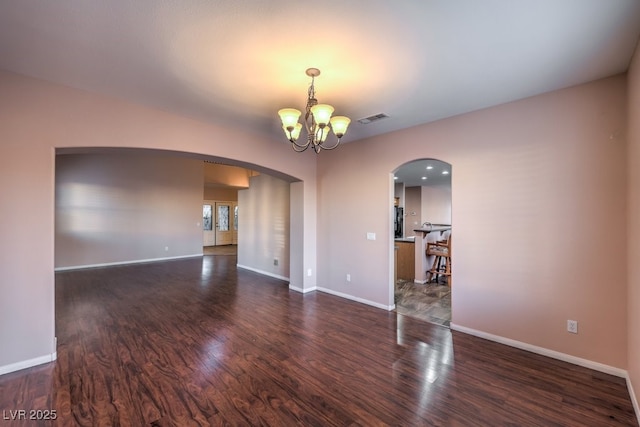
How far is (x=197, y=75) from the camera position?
255 centimetres

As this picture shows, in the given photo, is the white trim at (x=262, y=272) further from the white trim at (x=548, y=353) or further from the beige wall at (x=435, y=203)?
the beige wall at (x=435, y=203)

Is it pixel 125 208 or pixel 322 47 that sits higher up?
pixel 322 47

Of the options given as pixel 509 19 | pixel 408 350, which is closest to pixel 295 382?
pixel 408 350

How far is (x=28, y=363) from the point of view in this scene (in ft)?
8.43

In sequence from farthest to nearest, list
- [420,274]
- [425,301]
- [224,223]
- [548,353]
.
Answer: [224,223] → [420,274] → [425,301] → [548,353]

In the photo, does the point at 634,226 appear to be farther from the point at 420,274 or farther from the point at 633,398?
the point at 420,274

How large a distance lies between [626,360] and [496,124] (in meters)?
2.63

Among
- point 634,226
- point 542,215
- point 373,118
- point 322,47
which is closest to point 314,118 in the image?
point 322,47

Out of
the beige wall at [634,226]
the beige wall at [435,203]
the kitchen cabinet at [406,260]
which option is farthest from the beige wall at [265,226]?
the beige wall at [435,203]

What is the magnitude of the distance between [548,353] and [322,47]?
3763 millimetres

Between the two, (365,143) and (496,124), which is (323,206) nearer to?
(365,143)

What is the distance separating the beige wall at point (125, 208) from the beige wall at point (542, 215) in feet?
23.8

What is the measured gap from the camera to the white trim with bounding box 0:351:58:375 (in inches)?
97.1

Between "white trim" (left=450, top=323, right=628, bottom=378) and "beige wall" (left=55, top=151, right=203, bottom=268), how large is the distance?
7.72 m
